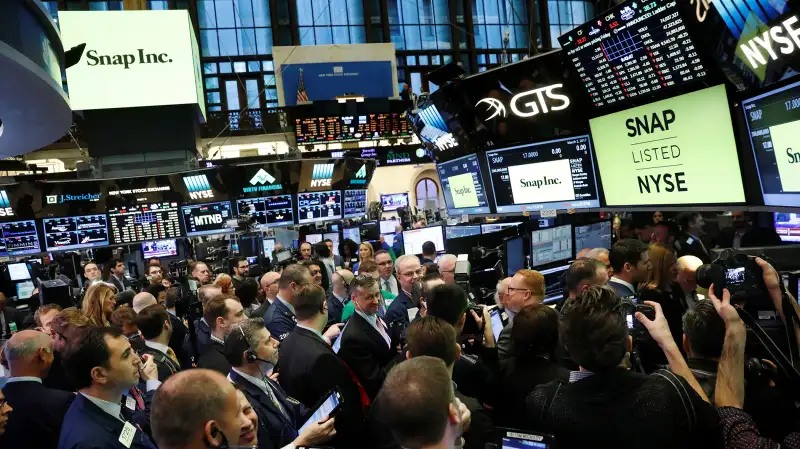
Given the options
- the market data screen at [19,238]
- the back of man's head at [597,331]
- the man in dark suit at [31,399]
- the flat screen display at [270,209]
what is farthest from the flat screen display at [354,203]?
the back of man's head at [597,331]

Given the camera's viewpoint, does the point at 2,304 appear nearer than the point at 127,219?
Yes

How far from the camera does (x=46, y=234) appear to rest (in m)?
11.4

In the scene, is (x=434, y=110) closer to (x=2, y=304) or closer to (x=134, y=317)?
(x=134, y=317)

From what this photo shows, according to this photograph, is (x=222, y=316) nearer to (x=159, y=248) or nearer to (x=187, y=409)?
(x=187, y=409)

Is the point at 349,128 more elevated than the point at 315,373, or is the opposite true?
the point at 349,128

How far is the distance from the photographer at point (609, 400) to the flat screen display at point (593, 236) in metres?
4.21

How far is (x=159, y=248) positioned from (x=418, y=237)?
5.36m

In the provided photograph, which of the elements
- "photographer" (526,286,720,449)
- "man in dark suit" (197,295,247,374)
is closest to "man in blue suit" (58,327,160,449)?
"man in dark suit" (197,295,247,374)

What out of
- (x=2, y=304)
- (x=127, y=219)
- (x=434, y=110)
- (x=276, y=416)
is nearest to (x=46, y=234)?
(x=127, y=219)

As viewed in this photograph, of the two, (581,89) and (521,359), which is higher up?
(581,89)

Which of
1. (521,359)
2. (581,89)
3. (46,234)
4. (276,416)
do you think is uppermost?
(581,89)

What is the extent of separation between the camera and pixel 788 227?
6.84m

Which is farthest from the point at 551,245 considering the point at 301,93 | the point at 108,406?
the point at 301,93

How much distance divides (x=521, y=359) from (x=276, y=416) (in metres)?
1.06
